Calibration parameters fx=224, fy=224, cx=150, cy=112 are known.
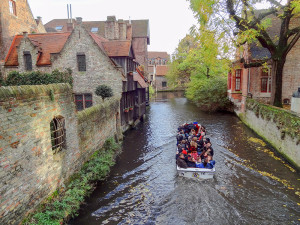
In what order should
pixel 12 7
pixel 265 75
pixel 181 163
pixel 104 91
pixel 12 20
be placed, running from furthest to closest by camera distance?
pixel 12 7
pixel 12 20
pixel 265 75
pixel 104 91
pixel 181 163

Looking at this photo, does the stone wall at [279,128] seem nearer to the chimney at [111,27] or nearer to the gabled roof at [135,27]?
the chimney at [111,27]

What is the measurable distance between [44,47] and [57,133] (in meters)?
13.3

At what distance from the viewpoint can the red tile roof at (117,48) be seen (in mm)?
16953

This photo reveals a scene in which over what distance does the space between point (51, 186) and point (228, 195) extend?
643cm

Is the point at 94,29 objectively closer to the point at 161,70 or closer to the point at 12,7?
the point at 12,7

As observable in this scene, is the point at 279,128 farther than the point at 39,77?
No

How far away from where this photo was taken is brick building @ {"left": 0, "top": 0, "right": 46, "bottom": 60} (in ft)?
64.0

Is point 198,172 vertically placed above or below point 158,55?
below

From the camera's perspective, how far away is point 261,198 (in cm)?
848

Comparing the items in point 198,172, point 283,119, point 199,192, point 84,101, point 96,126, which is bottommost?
point 199,192

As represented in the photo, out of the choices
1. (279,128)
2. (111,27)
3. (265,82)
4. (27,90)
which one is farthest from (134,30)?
(27,90)

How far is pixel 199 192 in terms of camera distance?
878 cm

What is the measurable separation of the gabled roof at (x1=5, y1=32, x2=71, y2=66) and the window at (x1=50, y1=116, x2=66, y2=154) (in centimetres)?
1116

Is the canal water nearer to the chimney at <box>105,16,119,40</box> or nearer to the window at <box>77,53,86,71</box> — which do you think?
the window at <box>77,53,86,71</box>
